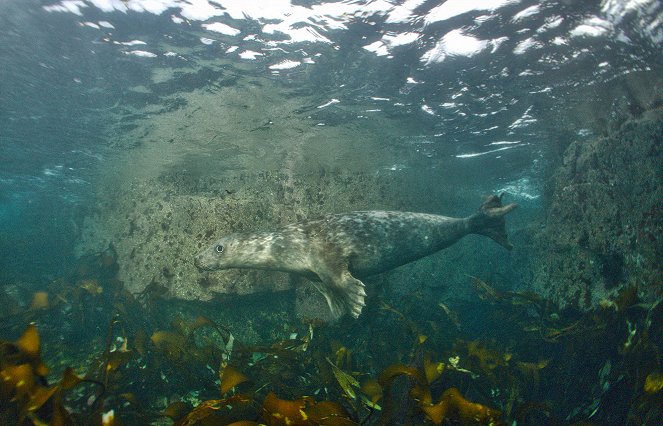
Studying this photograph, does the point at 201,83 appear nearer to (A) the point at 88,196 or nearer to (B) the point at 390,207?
(B) the point at 390,207

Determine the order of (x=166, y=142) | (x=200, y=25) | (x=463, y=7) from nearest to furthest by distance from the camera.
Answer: (x=463, y=7) → (x=200, y=25) → (x=166, y=142)

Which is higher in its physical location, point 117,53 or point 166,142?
point 117,53

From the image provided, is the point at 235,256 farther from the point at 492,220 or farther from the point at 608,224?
the point at 608,224

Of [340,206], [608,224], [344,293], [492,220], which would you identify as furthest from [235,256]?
[608,224]

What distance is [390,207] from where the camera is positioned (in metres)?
10.3

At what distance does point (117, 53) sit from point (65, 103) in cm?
396

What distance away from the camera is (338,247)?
5.84 meters

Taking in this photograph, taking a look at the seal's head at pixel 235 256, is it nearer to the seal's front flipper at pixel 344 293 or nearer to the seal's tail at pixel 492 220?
the seal's front flipper at pixel 344 293

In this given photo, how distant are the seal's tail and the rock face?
3.52ft

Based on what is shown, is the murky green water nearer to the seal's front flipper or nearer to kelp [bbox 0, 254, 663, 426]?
kelp [bbox 0, 254, 663, 426]

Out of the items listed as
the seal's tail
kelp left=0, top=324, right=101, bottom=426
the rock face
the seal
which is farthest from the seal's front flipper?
the rock face

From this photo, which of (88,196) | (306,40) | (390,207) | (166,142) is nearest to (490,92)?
(390,207)

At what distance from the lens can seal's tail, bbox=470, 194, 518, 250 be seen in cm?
674

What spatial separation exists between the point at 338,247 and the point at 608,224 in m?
5.10
